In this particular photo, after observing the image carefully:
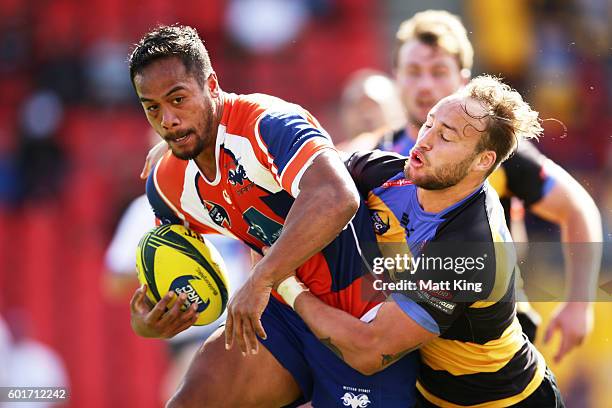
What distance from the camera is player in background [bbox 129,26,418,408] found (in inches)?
156

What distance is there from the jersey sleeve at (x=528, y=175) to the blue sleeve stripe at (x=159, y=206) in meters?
1.58

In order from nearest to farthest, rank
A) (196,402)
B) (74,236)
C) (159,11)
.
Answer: (196,402)
(74,236)
(159,11)

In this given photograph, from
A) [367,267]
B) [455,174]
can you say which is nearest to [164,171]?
[367,267]

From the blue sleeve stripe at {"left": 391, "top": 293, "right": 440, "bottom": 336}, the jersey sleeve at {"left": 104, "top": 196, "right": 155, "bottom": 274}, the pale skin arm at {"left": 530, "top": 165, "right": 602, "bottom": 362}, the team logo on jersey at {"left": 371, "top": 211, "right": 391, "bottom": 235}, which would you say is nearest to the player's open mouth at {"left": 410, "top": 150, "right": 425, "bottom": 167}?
the team logo on jersey at {"left": 371, "top": 211, "right": 391, "bottom": 235}

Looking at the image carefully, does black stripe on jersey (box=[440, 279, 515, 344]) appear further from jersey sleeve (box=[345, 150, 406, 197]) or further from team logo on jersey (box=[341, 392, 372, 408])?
jersey sleeve (box=[345, 150, 406, 197])

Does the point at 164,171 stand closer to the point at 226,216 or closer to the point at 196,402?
the point at 226,216

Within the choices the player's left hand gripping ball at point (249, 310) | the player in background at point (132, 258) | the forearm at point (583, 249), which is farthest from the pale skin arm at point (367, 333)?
the player in background at point (132, 258)

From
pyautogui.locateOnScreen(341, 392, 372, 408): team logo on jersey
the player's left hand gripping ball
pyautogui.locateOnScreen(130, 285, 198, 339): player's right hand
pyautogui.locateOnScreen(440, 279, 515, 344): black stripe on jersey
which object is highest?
the player's left hand gripping ball

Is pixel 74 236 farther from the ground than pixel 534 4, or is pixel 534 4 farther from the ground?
pixel 534 4

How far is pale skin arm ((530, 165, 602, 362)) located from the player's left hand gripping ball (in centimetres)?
189

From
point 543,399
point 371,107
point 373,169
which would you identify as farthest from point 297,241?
point 371,107

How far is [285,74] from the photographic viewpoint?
408 inches

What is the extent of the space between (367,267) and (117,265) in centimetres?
398

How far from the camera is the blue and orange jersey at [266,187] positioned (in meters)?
3.93
